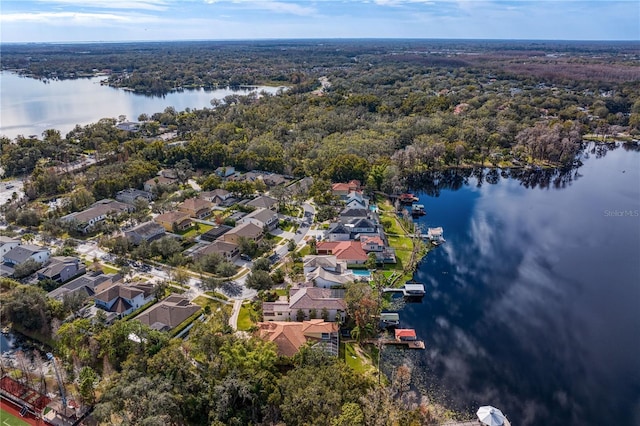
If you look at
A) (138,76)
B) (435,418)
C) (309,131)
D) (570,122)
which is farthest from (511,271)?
(138,76)

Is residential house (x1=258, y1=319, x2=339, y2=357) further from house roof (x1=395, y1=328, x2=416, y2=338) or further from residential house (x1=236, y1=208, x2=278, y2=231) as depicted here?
residential house (x1=236, y1=208, x2=278, y2=231)

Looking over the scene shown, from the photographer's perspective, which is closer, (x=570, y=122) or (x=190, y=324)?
(x=190, y=324)

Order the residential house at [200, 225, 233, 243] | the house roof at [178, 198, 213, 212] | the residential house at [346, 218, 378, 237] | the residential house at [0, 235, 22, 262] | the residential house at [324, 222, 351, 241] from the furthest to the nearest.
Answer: the house roof at [178, 198, 213, 212], the residential house at [346, 218, 378, 237], the residential house at [324, 222, 351, 241], the residential house at [200, 225, 233, 243], the residential house at [0, 235, 22, 262]

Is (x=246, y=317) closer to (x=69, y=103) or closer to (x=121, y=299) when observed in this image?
(x=121, y=299)

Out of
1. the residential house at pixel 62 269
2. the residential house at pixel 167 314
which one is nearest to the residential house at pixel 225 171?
the residential house at pixel 62 269

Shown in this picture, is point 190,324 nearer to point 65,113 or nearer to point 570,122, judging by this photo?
point 570,122

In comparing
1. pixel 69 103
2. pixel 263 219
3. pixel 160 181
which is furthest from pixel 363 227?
pixel 69 103

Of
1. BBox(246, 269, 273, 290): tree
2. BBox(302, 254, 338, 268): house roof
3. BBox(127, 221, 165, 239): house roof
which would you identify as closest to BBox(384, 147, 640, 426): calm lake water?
BBox(302, 254, 338, 268): house roof
